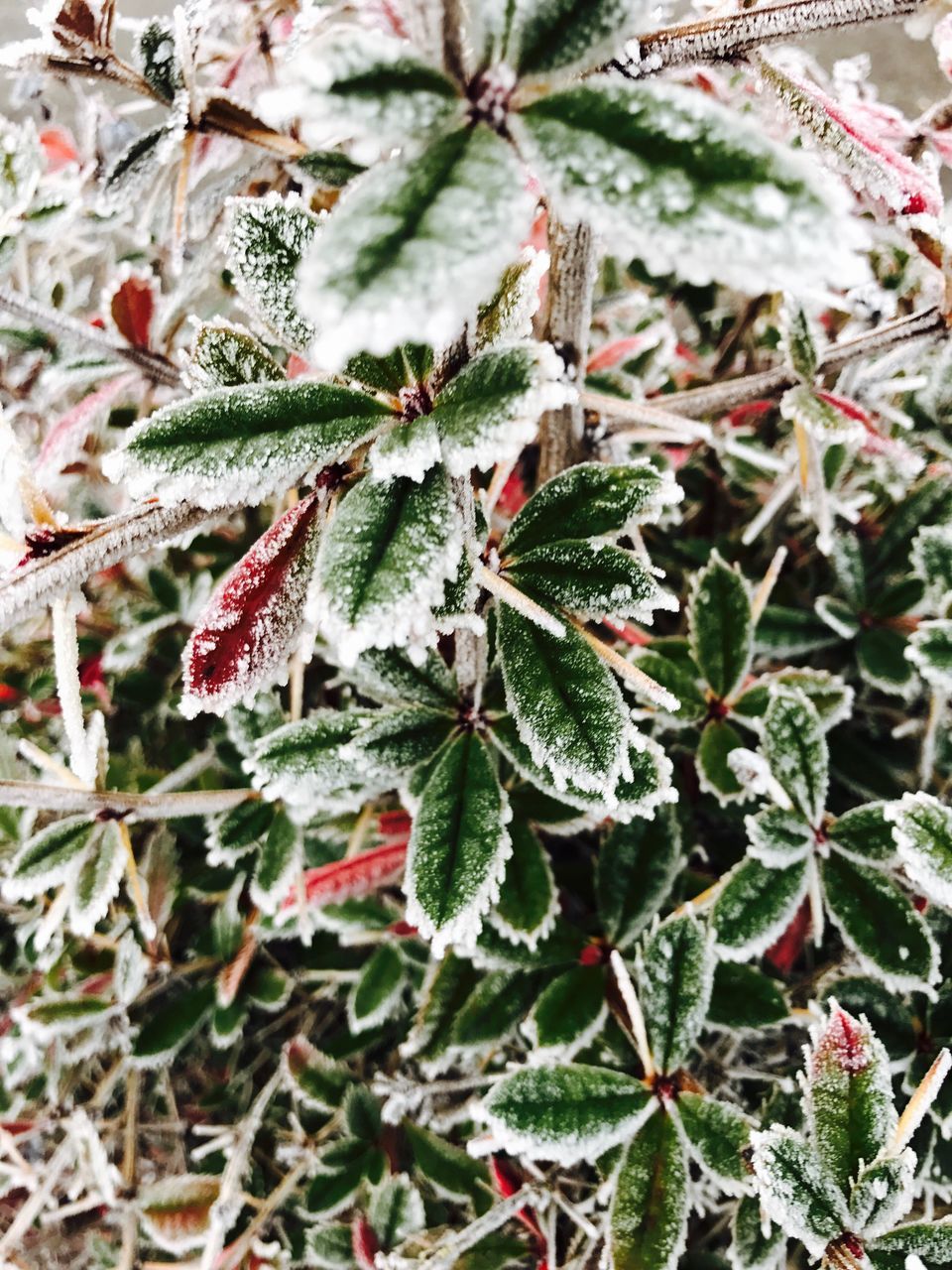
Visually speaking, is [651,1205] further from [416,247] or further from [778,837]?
[416,247]

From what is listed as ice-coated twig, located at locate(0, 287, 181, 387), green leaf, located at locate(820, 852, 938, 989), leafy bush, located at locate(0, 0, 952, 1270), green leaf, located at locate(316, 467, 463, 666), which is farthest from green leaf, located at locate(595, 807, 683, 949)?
ice-coated twig, located at locate(0, 287, 181, 387)

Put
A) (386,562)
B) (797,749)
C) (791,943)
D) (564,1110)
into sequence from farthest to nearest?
(791,943) → (797,749) → (564,1110) → (386,562)

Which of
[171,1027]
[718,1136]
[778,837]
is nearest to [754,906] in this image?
[778,837]

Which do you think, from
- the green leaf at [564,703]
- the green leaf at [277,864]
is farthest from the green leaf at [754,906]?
the green leaf at [277,864]

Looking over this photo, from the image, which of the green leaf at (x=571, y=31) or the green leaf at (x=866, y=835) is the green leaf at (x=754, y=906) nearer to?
the green leaf at (x=866, y=835)

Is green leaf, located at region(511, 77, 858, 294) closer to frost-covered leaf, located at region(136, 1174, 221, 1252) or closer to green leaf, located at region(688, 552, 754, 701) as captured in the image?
green leaf, located at region(688, 552, 754, 701)

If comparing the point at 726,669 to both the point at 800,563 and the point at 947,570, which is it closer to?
the point at 947,570

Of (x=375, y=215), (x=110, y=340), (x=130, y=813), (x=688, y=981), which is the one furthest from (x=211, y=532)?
(x=375, y=215)
